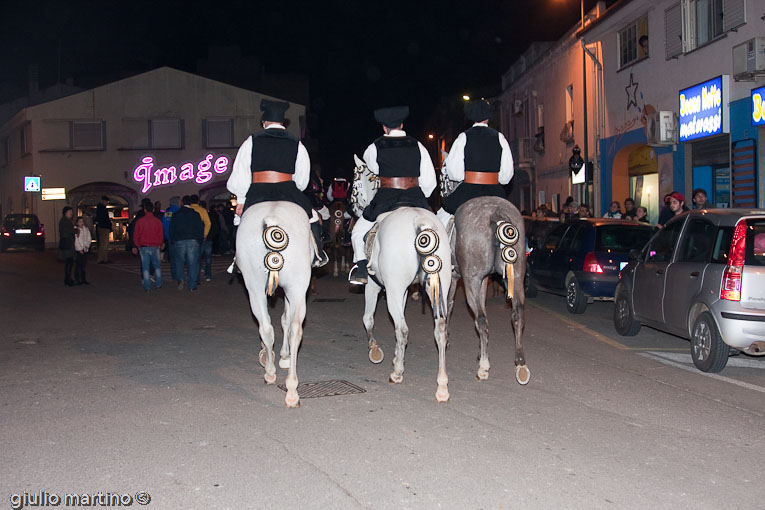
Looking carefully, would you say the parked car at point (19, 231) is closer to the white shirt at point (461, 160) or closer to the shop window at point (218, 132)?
the shop window at point (218, 132)

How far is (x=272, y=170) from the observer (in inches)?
310

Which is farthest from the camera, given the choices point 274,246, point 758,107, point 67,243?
point 67,243

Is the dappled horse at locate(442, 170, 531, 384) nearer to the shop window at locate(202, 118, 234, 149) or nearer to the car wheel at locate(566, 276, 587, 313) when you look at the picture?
the car wheel at locate(566, 276, 587, 313)

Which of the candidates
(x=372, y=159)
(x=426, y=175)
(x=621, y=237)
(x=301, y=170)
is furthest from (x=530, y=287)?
(x=301, y=170)

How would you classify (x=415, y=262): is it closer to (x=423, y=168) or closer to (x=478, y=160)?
(x=423, y=168)

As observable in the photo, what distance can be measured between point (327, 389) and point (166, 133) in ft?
130

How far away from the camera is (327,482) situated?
5.02 meters

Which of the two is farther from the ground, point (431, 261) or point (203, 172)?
point (203, 172)

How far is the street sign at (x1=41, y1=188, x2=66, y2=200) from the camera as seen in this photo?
43094mm

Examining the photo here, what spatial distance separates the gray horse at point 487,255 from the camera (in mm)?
7945

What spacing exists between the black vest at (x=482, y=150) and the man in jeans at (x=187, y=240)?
33.0 ft

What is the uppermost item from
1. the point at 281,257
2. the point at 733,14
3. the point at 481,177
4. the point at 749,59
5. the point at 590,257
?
the point at 733,14

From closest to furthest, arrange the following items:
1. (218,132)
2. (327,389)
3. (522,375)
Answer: (327,389)
(522,375)
(218,132)

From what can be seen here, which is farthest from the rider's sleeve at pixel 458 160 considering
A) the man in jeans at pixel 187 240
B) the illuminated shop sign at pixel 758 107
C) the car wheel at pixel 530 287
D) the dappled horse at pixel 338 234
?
the dappled horse at pixel 338 234
